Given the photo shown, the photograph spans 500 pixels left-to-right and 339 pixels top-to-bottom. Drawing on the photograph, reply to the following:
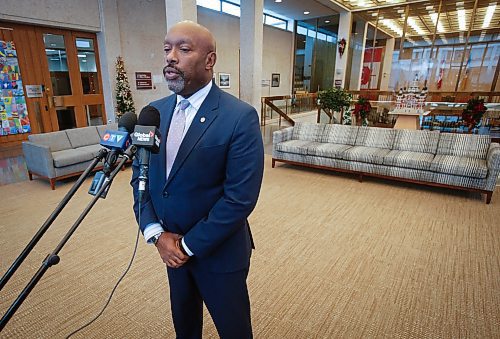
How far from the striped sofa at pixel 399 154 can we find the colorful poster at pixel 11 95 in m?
5.36

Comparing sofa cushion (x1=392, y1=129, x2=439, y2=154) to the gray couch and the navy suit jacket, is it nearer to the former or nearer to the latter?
the navy suit jacket

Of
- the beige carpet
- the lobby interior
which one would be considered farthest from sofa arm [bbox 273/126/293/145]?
the beige carpet

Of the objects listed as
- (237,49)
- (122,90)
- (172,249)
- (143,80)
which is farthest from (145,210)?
(237,49)

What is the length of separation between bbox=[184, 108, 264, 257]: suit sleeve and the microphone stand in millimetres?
341

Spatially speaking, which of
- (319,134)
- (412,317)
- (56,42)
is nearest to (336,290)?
(412,317)

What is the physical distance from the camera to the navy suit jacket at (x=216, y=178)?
1.05 metres

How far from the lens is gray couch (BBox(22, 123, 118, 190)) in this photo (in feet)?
13.3

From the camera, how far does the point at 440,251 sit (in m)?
2.67

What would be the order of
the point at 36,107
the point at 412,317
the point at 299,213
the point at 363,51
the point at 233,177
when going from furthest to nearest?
the point at 363,51, the point at 36,107, the point at 299,213, the point at 412,317, the point at 233,177

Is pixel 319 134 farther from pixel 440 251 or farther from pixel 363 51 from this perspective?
pixel 363 51

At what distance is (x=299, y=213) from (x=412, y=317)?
1636 mm

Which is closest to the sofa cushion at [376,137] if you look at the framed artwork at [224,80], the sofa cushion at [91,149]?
the sofa cushion at [91,149]

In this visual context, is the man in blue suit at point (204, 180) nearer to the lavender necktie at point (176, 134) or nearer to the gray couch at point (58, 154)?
the lavender necktie at point (176, 134)

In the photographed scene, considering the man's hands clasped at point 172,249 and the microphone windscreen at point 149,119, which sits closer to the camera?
the microphone windscreen at point 149,119
